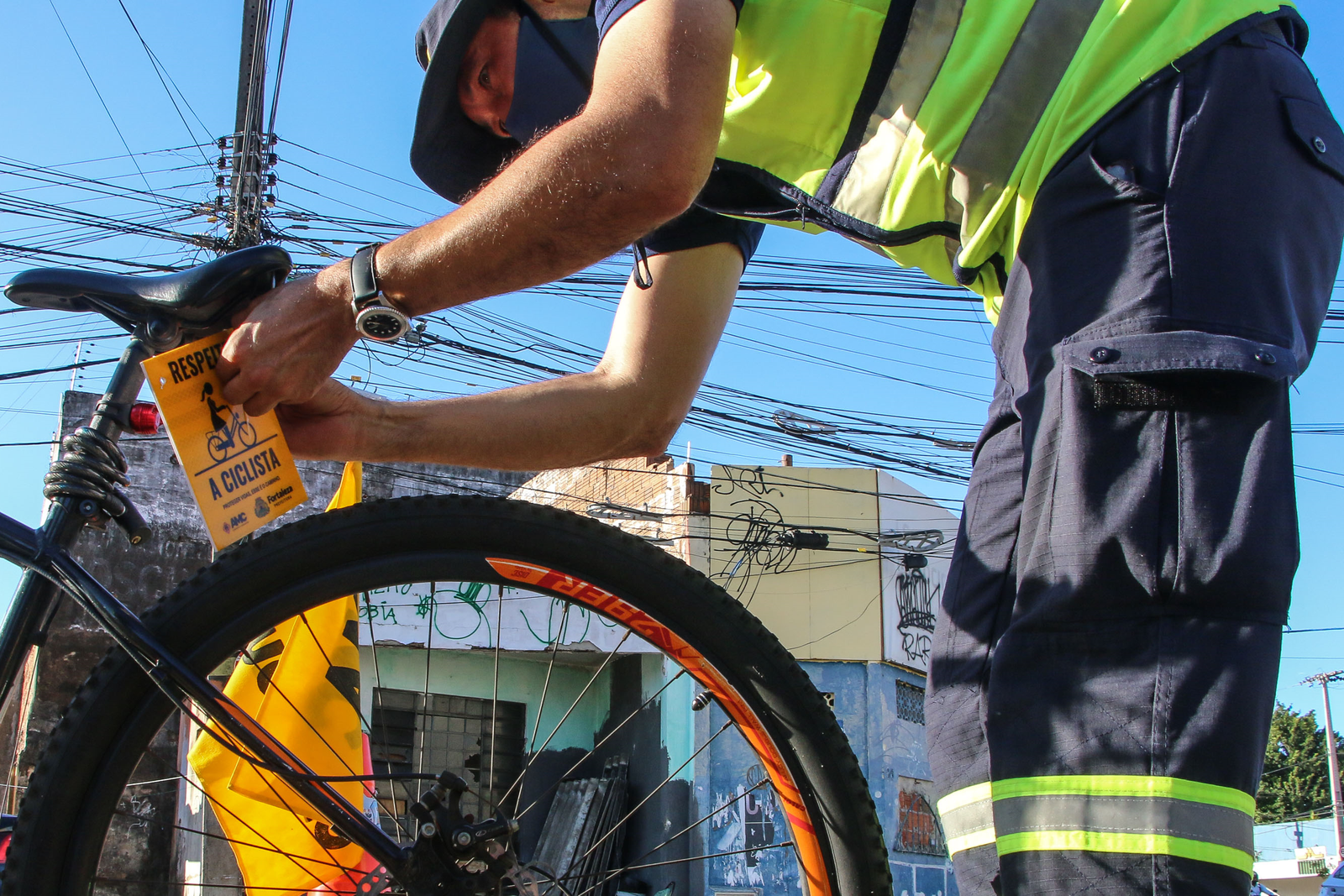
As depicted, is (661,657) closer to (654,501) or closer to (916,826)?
(654,501)

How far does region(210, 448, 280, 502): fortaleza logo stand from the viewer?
1274 mm

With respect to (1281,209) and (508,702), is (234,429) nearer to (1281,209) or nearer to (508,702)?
(1281,209)

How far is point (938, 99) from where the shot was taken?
47.1 inches

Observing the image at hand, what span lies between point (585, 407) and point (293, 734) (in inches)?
65.2

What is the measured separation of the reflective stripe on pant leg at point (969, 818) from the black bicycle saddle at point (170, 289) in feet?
3.47

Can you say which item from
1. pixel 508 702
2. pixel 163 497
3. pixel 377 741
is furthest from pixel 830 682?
pixel 377 741

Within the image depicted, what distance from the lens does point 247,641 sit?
1.37 meters

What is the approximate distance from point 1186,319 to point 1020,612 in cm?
31

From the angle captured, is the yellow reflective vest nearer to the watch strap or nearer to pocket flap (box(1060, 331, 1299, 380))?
pocket flap (box(1060, 331, 1299, 380))

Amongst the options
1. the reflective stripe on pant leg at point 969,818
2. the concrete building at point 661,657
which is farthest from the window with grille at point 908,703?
the reflective stripe on pant leg at point 969,818

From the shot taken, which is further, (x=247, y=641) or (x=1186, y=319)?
(x=247, y=641)

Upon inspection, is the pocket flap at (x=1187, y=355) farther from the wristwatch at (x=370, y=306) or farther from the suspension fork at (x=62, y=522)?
the suspension fork at (x=62, y=522)

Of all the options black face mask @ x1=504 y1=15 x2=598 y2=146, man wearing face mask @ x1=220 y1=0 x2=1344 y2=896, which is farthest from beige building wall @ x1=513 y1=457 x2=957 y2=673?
man wearing face mask @ x1=220 y1=0 x2=1344 y2=896

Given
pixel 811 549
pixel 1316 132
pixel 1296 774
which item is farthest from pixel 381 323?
pixel 1296 774
